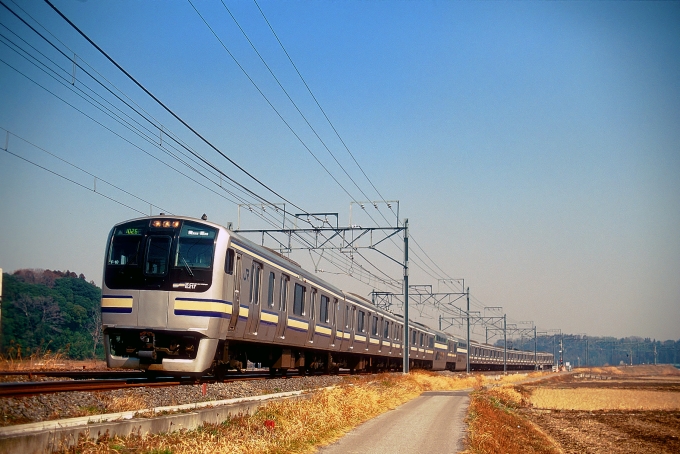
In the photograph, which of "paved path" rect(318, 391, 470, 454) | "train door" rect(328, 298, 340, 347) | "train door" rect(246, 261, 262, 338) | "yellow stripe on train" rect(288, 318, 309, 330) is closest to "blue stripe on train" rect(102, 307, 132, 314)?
"train door" rect(246, 261, 262, 338)

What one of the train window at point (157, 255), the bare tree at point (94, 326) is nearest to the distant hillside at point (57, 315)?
the bare tree at point (94, 326)

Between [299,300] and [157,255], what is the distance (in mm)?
7786

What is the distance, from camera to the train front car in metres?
14.5

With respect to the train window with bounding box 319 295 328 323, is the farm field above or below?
below

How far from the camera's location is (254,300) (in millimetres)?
17609

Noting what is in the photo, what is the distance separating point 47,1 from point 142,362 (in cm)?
745

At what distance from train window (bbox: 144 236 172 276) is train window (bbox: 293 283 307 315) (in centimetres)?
703

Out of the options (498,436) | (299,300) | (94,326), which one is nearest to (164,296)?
(498,436)

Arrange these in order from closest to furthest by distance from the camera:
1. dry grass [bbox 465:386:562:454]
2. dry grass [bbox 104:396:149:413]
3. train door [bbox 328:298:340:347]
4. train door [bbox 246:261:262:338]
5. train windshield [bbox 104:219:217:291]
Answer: dry grass [bbox 104:396:149:413] < dry grass [bbox 465:386:562:454] < train windshield [bbox 104:219:217:291] < train door [bbox 246:261:262:338] < train door [bbox 328:298:340:347]

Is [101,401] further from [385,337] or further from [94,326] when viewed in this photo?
[94,326]

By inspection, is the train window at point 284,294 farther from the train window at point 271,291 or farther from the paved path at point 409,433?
the paved path at point 409,433

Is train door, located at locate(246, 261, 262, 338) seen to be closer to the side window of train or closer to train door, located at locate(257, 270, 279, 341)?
train door, located at locate(257, 270, 279, 341)

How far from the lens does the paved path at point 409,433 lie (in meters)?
10.9

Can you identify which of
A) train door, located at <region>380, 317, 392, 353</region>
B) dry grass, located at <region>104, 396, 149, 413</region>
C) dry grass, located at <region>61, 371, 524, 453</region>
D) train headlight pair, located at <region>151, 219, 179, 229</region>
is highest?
train headlight pair, located at <region>151, 219, 179, 229</region>
